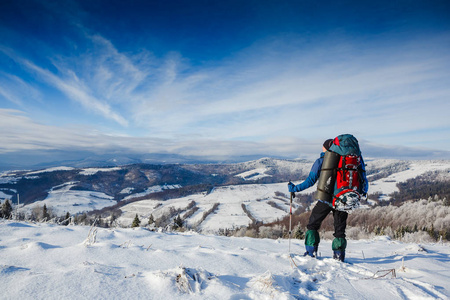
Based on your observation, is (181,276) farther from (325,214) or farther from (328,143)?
(328,143)

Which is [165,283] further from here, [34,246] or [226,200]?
[226,200]

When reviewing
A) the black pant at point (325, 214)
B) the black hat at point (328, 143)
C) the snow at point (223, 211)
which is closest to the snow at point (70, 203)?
the snow at point (223, 211)

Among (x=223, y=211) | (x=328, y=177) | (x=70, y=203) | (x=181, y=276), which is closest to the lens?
(x=181, y=276)

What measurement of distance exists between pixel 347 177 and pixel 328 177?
404 millimetres

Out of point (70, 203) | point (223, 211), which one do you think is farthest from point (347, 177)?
point (70, 203)

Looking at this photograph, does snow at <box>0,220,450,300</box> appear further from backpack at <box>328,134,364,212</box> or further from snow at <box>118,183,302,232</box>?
snow at <box>118,183,302,232</box>

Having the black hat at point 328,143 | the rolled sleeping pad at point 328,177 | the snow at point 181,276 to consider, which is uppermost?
the black hat at point 328,143

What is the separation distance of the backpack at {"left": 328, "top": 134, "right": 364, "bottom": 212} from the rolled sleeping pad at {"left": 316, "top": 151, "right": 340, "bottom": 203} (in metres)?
0.07

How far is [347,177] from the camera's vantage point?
508cm

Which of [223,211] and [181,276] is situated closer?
[181,276]

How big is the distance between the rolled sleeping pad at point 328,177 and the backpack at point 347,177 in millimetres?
67

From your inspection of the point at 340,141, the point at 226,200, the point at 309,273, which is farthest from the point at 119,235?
the point at 226,200

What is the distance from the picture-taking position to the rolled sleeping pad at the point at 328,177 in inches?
207

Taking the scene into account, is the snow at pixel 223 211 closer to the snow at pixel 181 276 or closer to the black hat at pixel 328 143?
the black hat at pixel 328 143
